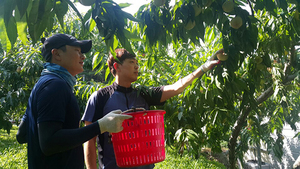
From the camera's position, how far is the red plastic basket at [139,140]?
1429 millimetres

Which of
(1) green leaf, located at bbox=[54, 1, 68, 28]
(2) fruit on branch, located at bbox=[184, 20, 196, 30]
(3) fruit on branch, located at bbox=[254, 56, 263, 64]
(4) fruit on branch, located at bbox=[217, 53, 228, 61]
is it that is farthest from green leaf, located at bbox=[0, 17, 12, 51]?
(3) fruit on branch, located at bbox=[254, 56, 263, 64]

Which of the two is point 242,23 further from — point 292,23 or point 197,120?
point 197,120

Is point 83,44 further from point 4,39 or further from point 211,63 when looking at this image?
point 211,63

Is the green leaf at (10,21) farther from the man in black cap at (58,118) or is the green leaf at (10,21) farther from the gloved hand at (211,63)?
the gloved hand at (211,63)

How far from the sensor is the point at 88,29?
1.06 meters

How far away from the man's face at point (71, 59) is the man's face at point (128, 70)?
435 millimetres

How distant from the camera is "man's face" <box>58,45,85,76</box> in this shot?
53.7 inches

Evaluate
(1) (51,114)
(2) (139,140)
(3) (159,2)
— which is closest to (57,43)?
(1) (51,114)

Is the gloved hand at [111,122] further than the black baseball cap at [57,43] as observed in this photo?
No

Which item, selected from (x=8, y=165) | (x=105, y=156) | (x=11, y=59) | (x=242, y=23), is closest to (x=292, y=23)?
(x=242, y=23)

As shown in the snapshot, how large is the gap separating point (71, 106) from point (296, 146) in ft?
22.2

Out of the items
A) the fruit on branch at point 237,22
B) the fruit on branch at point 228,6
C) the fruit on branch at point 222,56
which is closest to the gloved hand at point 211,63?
the fruit on branch at point 222,56

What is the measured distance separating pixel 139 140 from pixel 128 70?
54 cm

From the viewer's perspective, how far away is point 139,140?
144 cm
